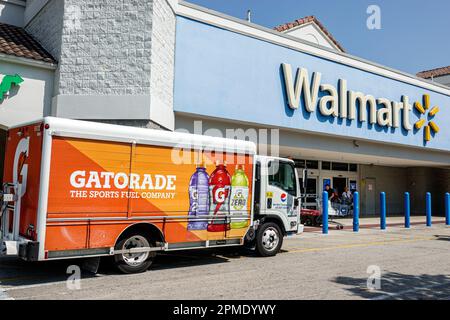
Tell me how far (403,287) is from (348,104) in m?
12.4

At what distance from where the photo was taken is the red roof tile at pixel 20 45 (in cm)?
1182

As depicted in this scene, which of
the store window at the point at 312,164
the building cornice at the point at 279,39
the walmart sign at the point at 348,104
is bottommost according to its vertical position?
the store window at the point at 312,164

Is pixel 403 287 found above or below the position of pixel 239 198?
below

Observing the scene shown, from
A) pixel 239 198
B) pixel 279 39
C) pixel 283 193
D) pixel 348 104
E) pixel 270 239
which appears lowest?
pixel 270 239

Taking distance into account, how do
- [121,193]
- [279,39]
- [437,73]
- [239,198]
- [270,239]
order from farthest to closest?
[437,73]
[279,39]
[270,239]
[239,198]
[121,193]

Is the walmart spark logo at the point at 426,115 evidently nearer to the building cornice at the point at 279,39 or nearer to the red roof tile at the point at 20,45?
the building cornice at the point at 279,39

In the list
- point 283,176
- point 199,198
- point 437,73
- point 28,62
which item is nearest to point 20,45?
point 28,62

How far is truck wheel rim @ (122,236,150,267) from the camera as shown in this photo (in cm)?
768

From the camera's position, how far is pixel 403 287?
7.27m

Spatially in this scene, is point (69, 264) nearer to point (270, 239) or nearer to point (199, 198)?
point (199, 198)

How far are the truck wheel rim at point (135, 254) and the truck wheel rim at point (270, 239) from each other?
3.23 metres

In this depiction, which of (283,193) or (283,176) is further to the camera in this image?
(283,176)

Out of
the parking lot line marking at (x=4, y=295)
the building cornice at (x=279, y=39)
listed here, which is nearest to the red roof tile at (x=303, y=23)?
the building cornice at (x=279, y=39)

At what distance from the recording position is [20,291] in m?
6.38
